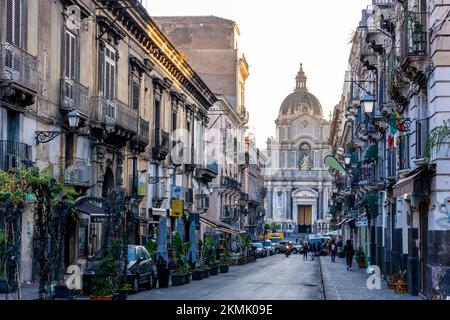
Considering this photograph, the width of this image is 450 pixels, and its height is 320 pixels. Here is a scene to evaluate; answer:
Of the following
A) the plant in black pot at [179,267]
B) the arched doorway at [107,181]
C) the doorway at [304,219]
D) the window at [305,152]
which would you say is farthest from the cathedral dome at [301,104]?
the plant in black pot at [179,267]

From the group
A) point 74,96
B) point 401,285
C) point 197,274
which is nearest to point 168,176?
point 197,274

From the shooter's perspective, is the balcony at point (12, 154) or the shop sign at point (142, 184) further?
the shop sign at point (142, 184)

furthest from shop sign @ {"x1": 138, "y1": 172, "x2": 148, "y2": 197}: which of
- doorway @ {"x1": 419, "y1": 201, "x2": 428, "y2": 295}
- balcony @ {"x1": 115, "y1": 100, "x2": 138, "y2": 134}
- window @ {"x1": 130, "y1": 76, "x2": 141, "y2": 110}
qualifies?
doorway @ {"x1": 419, "y1": 201, "x2": 428, "y2": 295}

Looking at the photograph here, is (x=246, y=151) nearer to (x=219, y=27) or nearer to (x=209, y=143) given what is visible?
(x=219, y=27)

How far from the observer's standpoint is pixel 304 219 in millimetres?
151375

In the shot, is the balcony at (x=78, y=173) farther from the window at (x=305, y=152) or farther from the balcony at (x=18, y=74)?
the window at (x=305, y=152)

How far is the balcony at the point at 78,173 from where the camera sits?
27.4 metres

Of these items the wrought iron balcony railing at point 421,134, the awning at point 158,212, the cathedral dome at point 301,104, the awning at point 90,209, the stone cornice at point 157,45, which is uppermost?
the cathedral dome at point 301,104

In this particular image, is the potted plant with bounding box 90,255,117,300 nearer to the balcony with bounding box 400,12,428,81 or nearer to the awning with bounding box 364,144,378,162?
the balcony with bounding box 400,12,428,81

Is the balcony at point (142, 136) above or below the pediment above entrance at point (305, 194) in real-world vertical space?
below

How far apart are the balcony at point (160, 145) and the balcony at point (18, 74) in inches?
741

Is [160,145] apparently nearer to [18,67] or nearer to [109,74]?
[109,74]

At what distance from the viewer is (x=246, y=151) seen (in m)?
99.6

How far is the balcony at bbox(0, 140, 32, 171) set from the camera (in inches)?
871
